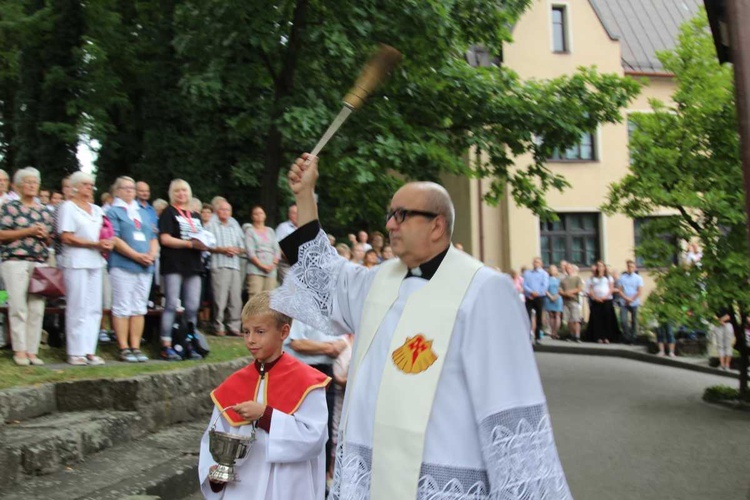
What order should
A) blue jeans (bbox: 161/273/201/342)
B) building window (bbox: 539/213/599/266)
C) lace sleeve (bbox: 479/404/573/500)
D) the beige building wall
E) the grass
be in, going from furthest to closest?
building window (bbox: 539/213/599/266), the beige building wall, blue jeans (bbox: 161/273/201/342), the grass, lace sleeve (bbox: 479/404/573/500)

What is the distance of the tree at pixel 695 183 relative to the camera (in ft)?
43.7

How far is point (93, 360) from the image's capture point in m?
9.01

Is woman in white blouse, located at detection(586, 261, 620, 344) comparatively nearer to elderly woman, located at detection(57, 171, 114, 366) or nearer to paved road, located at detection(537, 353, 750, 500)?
paved road, located at detection(537, 353, 750, 500)

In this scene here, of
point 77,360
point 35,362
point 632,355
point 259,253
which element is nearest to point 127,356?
point 77,360

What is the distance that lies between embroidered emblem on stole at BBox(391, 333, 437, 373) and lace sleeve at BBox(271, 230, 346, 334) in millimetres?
509

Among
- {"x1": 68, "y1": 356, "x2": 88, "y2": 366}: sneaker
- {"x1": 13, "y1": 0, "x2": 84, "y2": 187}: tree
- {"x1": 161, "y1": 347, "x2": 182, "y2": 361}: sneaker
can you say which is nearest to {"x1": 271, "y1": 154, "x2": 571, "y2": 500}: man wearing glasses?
{"x1": 68, "y1": 356, "x2": 88, "y2": 366}: sneaker

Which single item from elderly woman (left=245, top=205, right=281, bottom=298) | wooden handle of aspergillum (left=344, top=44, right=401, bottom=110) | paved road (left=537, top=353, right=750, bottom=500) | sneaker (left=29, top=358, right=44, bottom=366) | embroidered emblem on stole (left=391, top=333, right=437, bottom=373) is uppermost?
wooden handle of aspergillum (left=344, top=44, right=401, bottom=110)

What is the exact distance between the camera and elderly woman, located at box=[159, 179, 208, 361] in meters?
10.1

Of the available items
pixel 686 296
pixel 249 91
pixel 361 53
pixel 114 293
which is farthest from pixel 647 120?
pixel 114 293

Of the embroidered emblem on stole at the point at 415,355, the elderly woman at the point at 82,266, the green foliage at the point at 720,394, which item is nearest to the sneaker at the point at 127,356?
the elderly woman at the point at 82,266

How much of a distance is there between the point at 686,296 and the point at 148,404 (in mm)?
8667

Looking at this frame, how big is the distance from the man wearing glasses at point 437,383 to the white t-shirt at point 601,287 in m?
19.4

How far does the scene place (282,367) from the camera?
4613mm

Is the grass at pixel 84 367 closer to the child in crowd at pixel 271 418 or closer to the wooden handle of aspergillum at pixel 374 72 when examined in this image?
the child in crowd at pixel 271 418
